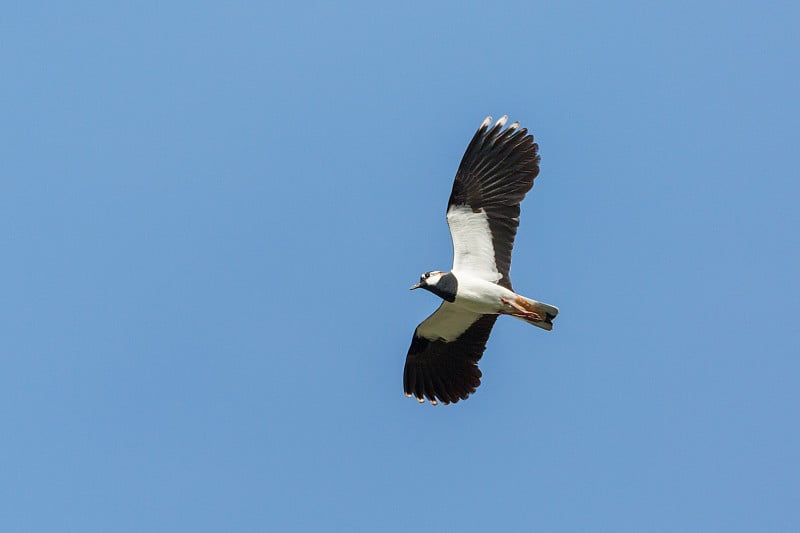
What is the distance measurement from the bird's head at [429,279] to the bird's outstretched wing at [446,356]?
0.97 m

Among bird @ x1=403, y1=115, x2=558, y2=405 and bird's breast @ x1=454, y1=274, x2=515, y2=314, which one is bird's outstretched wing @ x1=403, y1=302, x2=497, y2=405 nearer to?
bird @ x1=403, y1=115, x2=558, y2=405

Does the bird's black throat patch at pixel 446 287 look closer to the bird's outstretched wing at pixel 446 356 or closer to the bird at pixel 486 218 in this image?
the bird at pixel 486 218

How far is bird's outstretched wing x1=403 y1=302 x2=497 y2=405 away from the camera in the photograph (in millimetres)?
24344

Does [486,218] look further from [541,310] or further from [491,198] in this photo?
[541,310]

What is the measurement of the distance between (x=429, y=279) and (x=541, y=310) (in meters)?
2.22

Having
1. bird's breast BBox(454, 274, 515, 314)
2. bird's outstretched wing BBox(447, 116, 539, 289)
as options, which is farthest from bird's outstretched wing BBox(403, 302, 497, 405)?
bird's outstretched wing BBox(447, 116, 539, 289)

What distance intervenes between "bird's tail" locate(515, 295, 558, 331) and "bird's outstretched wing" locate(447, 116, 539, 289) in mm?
645

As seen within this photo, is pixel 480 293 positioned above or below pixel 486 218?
below

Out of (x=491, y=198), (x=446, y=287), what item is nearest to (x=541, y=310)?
(x=446, y=287)

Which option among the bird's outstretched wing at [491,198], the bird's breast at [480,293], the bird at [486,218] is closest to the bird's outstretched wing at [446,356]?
the bird at [486,218]

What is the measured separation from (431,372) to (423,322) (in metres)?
1.26

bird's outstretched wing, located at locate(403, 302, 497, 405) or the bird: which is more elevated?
the bird

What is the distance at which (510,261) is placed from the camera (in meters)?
23.4

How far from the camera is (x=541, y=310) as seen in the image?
22.7 metres
